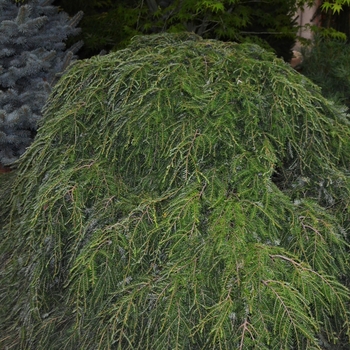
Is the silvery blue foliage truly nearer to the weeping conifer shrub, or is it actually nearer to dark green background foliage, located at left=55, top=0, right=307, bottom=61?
dark green background foliage, located at left=55, top=0, right=307, bottom=61

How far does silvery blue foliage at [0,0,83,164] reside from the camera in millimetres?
3963

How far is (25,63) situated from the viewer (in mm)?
4191

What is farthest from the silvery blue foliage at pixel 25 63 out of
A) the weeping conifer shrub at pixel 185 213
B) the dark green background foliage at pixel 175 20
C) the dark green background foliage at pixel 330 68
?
the dark green background foliage at pixel 330 68

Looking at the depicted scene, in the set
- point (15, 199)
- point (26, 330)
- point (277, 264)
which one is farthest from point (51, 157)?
point (277, 264)

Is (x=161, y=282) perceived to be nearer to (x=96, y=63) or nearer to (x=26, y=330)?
(x=26, y=330)

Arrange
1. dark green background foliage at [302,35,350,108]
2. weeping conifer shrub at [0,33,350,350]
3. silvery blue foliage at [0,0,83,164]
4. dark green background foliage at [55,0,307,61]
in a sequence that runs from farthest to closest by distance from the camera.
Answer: dark green background foliage at [55,0,307,61], dark green background foliage at [302,35,350,108], silvery blue foliage at [0,0,83,164], weeping conifer shrub at [0,33,350,350]

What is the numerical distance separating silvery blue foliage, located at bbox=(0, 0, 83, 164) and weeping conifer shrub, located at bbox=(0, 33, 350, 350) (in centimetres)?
181

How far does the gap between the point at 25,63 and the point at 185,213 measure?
9.85 ft

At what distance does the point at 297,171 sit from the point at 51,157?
3.35 feet

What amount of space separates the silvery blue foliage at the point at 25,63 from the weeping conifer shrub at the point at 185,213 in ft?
5.94

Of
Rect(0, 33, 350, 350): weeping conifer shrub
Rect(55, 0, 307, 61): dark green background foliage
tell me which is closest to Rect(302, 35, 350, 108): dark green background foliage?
Rect(55, 0, 307, 61): dark green background foliage

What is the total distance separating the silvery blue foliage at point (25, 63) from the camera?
396 centimetres

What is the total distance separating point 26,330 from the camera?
1.98 meters

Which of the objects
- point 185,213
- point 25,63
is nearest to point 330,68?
point 25,63
